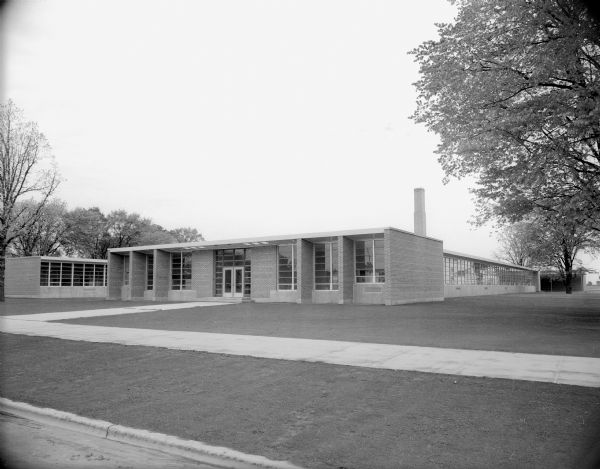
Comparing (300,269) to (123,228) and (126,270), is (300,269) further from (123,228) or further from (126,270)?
(123,228)

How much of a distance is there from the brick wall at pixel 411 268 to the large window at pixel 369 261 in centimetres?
108

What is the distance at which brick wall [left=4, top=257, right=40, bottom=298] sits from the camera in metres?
48.8

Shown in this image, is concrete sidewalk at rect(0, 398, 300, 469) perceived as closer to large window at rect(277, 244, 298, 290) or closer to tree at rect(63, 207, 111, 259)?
large window at rect(277, 244, 298, 290)

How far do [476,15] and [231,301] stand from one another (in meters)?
26.1

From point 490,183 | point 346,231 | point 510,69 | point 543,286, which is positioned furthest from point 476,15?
point 543,286

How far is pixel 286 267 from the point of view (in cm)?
3403

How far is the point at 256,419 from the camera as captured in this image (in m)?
6.52

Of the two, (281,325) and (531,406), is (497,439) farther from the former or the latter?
(281,325)

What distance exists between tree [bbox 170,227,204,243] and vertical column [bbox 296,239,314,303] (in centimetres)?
5770

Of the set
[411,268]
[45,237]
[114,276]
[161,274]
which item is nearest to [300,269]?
[411,268]

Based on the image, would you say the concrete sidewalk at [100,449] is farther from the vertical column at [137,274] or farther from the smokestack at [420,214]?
the smokestack at [420,214]

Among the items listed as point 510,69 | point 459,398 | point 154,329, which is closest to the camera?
point 459,398

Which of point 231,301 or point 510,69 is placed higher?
point 510,69

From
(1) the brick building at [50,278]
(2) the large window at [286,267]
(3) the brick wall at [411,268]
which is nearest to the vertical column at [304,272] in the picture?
(2) the large window at [286,267]
